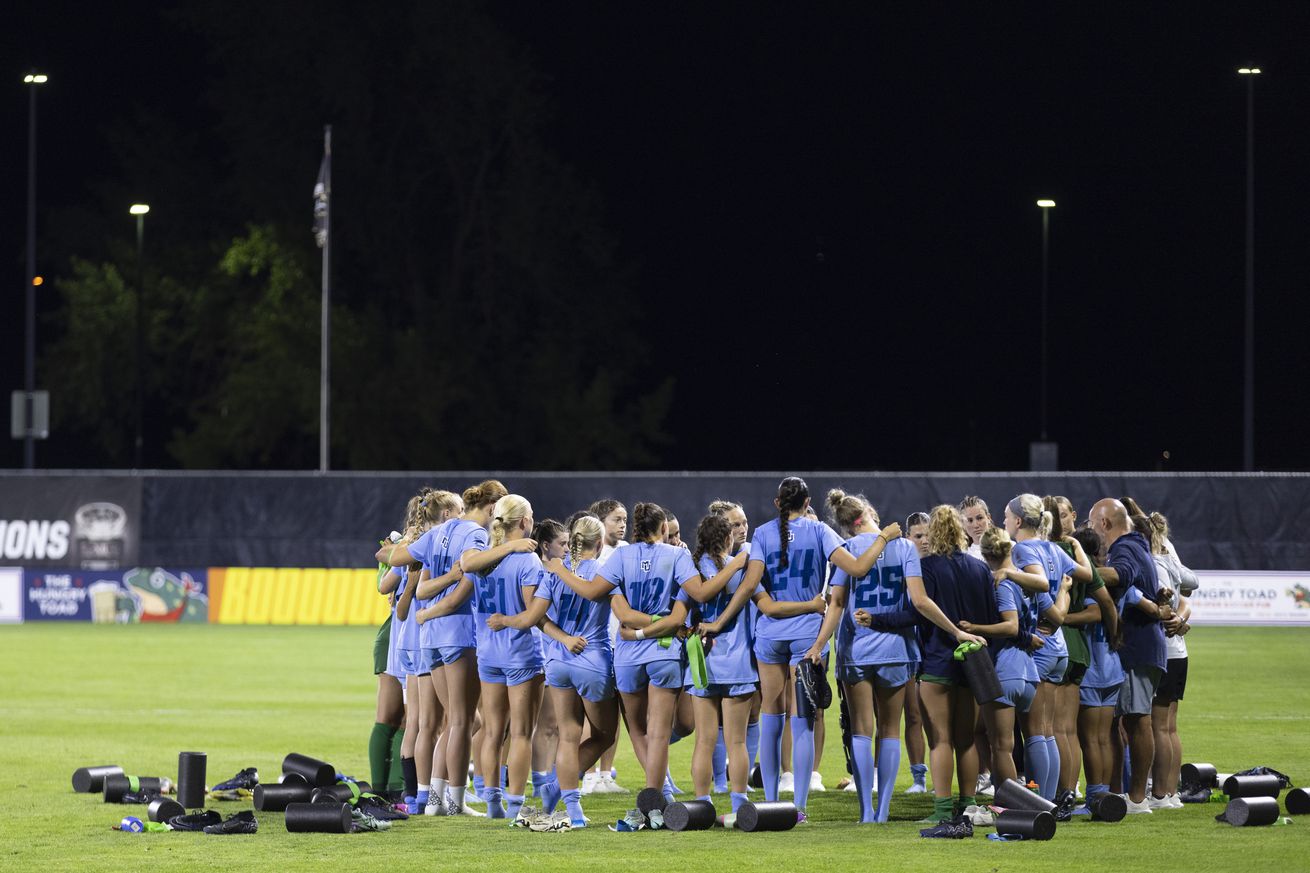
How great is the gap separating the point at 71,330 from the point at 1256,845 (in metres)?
45.2

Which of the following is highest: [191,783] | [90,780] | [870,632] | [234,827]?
[870,632]

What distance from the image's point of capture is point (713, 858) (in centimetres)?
1016

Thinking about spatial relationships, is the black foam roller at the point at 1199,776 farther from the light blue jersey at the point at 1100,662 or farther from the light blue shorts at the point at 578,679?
the light blue shorts at the point at 578,679

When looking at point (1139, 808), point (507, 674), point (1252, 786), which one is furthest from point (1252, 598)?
point (507, 674)

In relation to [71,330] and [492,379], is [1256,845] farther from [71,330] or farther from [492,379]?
[71,330]

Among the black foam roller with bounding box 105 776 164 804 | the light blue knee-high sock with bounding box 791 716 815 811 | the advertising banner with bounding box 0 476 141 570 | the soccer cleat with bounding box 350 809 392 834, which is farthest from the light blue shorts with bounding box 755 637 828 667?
the advertising banner with bounding box 0 476 141 570

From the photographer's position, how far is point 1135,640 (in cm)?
1195

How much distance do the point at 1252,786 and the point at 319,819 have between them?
6.17m

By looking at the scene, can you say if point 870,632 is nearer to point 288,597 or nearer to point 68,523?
point 288,597

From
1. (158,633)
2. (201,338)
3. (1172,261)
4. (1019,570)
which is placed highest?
(1172,261)

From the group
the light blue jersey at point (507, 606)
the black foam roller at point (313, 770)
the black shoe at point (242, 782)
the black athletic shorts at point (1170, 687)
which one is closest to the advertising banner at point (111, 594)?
the black shoe at point (242, 782)

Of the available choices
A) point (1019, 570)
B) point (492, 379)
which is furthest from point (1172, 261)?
point (1019, 570)

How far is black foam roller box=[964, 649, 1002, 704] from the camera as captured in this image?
10.8m

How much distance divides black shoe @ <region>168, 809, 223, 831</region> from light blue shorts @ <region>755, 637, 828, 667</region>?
11.9 ft
